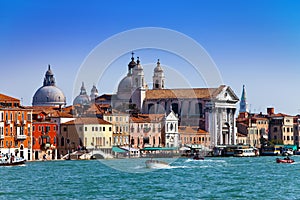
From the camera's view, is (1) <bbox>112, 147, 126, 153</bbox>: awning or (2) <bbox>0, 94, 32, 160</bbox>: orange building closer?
(2) <bbox>0, 94, 32, 160</bbox>: orange building

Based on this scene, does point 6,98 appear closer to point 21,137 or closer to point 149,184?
point 21,137

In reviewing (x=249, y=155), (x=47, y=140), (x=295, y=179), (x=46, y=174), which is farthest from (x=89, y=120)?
(x=295, y=179)

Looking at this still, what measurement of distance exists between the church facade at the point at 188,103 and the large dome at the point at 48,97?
13.8 meters

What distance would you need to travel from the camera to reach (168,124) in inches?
3236

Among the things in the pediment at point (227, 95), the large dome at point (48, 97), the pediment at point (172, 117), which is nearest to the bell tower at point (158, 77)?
the pediment at point (227, 95)

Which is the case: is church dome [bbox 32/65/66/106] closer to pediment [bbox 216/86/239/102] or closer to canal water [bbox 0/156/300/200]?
pediment [bbox 216/86/239/102]

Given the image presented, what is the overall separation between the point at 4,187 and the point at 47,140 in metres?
33.4

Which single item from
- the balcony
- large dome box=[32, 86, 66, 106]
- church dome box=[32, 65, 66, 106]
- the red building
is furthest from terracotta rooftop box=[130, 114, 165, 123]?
large dome box=[32, 86, 66, 106]

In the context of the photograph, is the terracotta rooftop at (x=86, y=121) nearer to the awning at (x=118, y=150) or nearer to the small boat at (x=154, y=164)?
the awning at (x=118, y=150)

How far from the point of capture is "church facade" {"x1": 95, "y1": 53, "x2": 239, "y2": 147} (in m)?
90.3

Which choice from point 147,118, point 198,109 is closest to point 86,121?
point 147,118

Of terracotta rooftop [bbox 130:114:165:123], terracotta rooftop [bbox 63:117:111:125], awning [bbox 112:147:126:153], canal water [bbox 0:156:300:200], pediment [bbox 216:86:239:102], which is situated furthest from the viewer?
pediment [bbox 216:86:239:102]

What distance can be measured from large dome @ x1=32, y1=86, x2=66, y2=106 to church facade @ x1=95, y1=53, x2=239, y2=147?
1378 centimetres

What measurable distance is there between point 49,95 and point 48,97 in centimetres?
27
